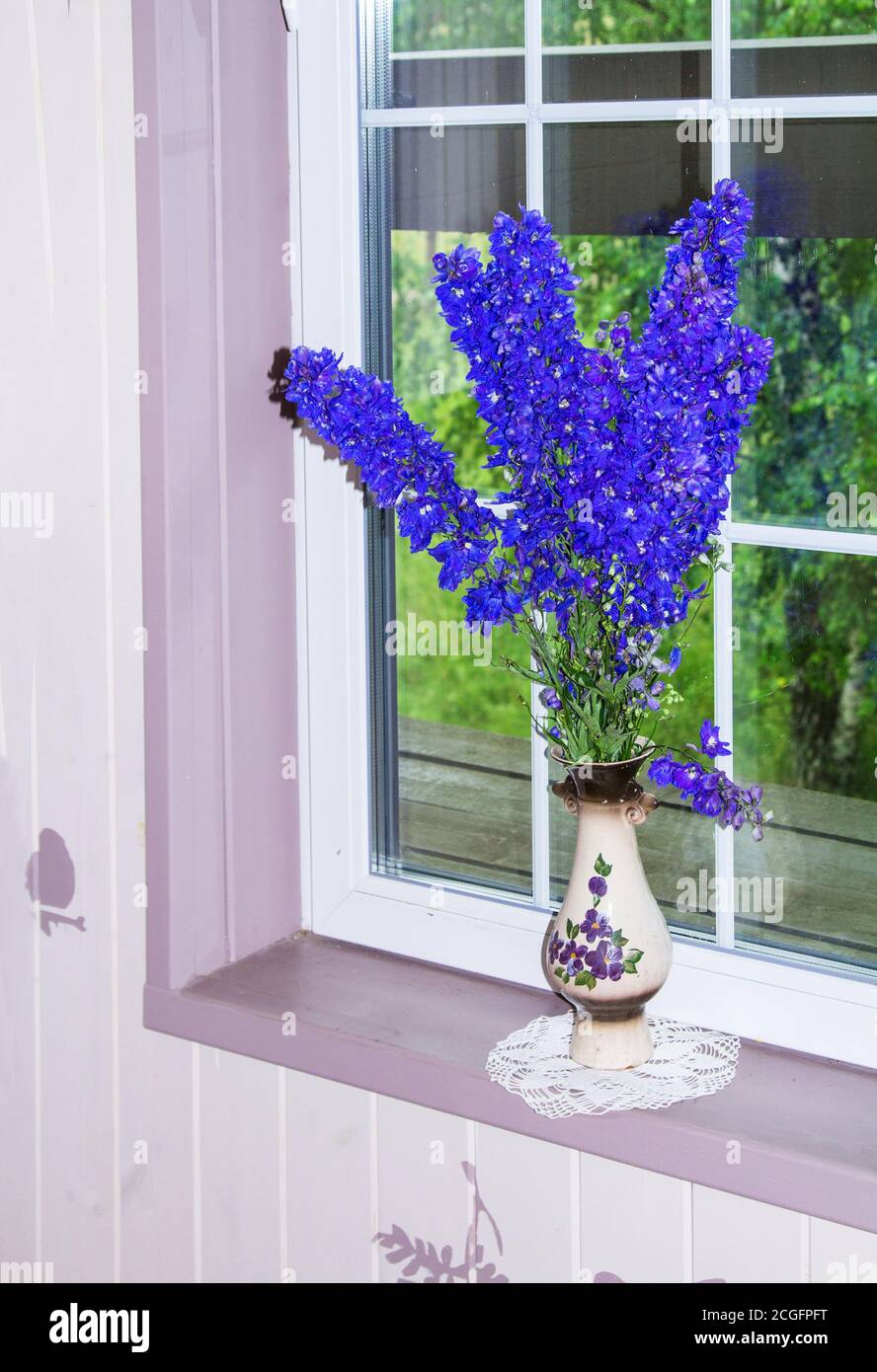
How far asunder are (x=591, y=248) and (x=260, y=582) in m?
0.56

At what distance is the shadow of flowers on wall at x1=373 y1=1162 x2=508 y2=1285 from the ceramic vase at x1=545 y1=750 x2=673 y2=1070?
288 mm

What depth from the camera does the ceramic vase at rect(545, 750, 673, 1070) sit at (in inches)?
61.8

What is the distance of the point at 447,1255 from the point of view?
1.78m

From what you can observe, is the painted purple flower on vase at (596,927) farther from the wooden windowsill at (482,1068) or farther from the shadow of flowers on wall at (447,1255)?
the shadow of flowers on wall at (447,1255)

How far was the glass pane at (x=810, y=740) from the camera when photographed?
1.65 metres

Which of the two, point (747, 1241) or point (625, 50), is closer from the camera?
point (747, 1241)

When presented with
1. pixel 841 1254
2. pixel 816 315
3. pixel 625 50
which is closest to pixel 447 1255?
pixel 841 1254

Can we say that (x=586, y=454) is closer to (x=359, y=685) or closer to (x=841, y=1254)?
(x=359, y=685)

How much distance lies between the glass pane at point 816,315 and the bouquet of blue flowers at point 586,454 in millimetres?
196

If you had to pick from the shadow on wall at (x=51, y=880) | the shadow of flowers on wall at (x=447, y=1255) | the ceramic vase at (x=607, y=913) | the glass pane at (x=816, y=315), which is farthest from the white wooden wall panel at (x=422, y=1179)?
the glass pane at (x=816, y=315)

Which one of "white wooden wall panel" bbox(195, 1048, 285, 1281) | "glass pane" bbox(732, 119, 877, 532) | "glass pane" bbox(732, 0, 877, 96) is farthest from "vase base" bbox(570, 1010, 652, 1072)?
"glass pane" bbox(732, 0, 877, 96)

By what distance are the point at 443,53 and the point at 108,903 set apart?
110 centimetres

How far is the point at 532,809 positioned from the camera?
6.21ft
